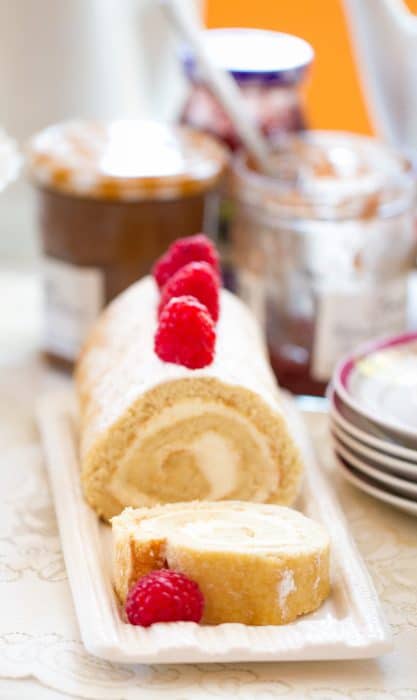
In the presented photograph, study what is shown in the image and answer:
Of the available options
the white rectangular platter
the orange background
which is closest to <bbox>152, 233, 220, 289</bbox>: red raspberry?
the white rectangular platter

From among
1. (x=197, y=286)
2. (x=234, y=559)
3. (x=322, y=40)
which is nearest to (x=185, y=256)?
(x=197, y=286)

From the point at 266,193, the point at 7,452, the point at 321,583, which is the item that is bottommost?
the point at 7,452

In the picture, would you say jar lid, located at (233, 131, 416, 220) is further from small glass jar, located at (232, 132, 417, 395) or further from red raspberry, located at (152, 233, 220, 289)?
red raspberry, located at (152, 233, 220, 289)

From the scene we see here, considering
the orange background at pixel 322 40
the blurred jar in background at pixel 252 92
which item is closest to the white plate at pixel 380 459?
the blurred jar in background at pixel 252 92

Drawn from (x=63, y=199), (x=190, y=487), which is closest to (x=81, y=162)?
(x=63, y=199)

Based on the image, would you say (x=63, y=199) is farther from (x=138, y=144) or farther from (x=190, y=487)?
(x=190, y=487)
